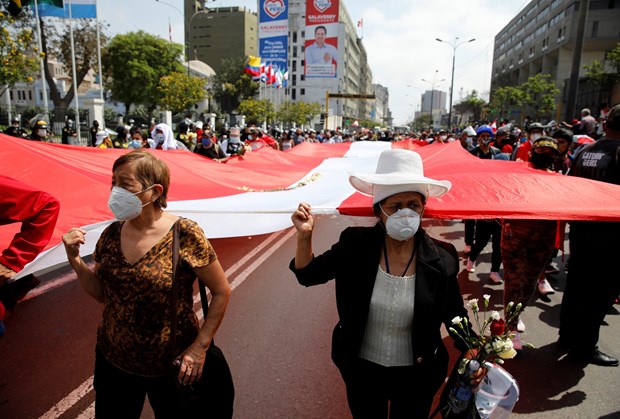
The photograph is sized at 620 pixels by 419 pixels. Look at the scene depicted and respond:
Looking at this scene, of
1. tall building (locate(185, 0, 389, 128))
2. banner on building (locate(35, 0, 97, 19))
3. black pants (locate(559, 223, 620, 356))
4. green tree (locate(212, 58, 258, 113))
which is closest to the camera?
black pants (locate(559, 223, 620, 356))

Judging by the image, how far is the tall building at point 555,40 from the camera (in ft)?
164

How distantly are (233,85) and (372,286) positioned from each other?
7340 cm

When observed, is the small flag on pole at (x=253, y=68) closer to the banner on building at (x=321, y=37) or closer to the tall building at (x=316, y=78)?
the banner on building at (x=321, y=37)

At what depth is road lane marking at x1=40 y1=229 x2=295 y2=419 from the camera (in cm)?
303

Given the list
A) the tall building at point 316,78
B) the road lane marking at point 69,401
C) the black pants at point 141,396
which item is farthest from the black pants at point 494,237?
the tall building at point 316,78

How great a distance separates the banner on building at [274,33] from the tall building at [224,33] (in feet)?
201

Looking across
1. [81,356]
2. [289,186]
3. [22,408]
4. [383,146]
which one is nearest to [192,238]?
[22,408]

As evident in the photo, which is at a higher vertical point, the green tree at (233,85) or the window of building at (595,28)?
the window of building at (595,28)

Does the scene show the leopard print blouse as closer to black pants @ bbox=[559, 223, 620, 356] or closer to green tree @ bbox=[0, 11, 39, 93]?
black pants @ bbox=[559, 223, 620, 356]

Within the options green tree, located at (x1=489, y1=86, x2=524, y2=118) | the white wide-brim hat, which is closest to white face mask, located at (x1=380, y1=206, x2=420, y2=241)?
the white wide-brim hat

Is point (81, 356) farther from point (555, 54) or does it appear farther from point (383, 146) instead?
point (555, 54)

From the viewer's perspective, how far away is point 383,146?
11359 mm

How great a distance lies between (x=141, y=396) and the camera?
216cm

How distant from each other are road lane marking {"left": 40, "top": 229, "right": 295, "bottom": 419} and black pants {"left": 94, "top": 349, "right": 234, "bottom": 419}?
1.11 metres
